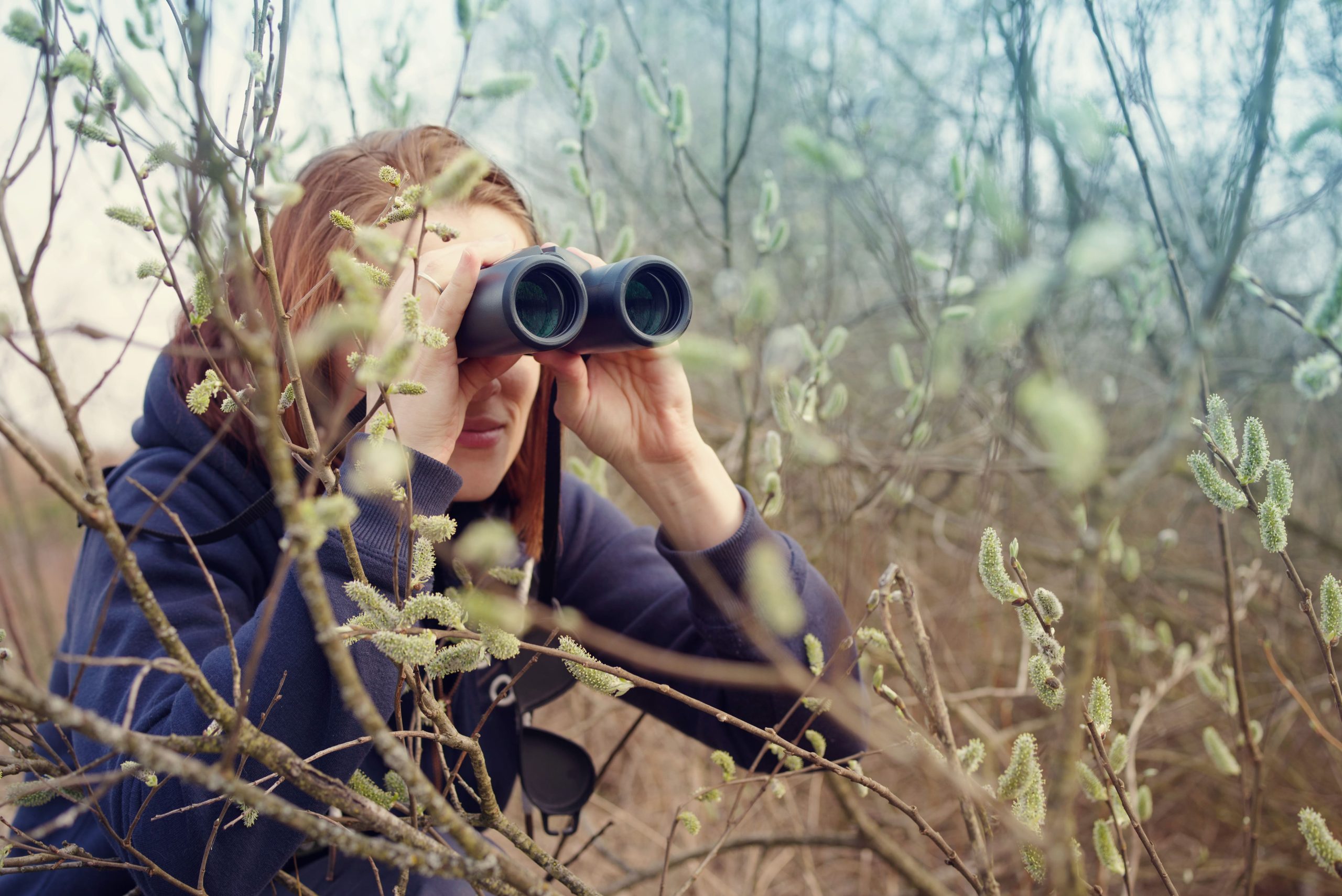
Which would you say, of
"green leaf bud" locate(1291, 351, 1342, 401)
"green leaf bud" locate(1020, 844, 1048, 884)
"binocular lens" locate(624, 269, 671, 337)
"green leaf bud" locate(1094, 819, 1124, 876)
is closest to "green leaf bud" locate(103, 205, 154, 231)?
"binocular lens" locate(624, 269, 671, 337)

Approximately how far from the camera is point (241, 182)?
0.62 meters

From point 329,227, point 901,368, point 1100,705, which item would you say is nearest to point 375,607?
point 1100,705

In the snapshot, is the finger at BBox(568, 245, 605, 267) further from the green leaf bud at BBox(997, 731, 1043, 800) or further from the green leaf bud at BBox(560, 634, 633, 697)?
the green leaf bud at BBox(997, 731, 1043, 800)

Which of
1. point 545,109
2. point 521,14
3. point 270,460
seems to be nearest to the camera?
point 270,460

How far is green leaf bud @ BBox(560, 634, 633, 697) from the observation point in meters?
0.60

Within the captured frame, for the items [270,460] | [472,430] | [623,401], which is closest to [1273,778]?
[623,401]

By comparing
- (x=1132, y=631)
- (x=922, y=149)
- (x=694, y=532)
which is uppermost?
(x=922, y=149)

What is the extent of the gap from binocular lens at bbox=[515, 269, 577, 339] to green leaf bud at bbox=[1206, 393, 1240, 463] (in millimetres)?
612

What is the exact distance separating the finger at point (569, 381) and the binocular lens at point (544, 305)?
11cm

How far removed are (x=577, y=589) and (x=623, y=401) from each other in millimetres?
459

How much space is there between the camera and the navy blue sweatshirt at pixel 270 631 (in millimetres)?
797

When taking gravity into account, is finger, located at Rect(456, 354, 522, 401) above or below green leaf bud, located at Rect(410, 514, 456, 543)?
above

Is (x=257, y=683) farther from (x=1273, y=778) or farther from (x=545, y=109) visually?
(x=545, y=109)

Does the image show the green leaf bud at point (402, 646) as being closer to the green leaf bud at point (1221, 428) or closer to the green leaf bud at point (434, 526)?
the green leaf bud at point (434, 526)
